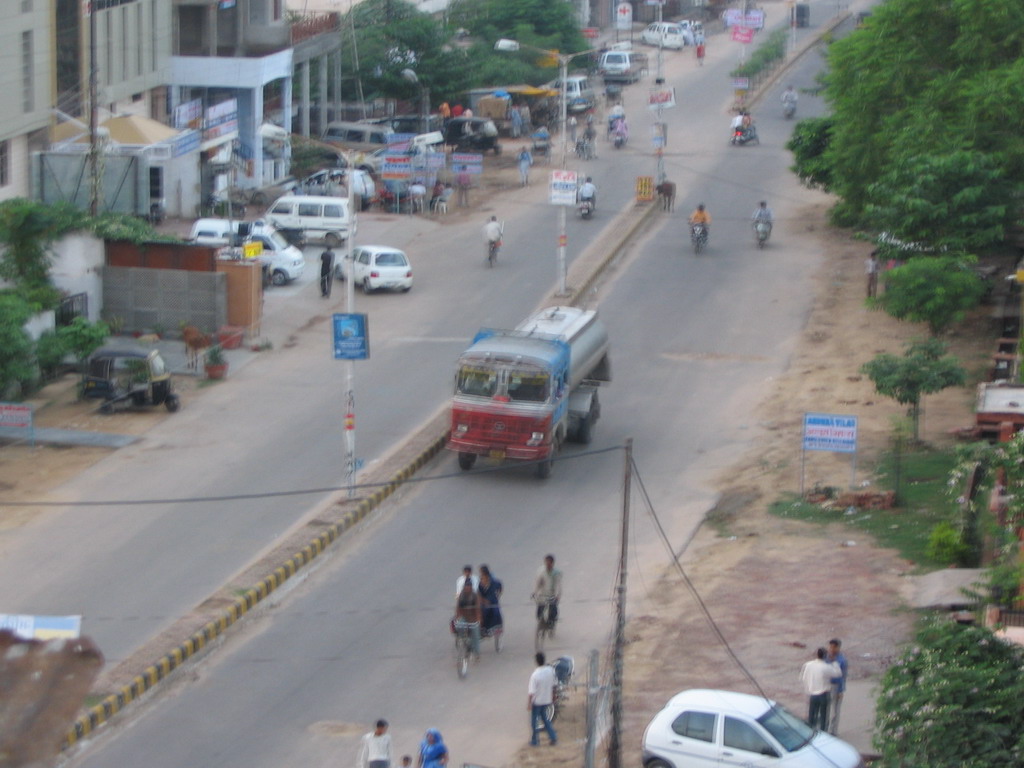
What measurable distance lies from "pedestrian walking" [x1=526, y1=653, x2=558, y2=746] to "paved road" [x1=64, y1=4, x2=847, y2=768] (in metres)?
0.37

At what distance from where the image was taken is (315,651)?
18125 millimetres

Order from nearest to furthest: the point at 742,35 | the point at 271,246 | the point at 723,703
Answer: the point at 723,703, the point at 271,246, the point at 742,35

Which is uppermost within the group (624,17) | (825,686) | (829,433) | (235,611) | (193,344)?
(624,17)

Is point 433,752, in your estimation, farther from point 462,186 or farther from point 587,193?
point 462,186

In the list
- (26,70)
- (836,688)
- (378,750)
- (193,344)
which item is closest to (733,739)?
(836,688)

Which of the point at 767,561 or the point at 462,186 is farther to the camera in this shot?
the point at 462,186

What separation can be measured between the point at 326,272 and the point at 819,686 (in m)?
21.8

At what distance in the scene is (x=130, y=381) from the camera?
1067 inches

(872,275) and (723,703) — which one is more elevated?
(872,275)

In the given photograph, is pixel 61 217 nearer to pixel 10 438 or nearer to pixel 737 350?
pixel 10 438

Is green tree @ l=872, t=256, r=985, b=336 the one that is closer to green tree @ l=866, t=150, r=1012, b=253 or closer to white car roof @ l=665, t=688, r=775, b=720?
green tree @ l=866, t=150, r=1012, b=253

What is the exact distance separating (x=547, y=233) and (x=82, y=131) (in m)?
12.8

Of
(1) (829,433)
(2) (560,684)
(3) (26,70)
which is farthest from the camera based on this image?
(3) (26,70)

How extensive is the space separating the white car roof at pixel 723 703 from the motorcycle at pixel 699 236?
2577 cm
